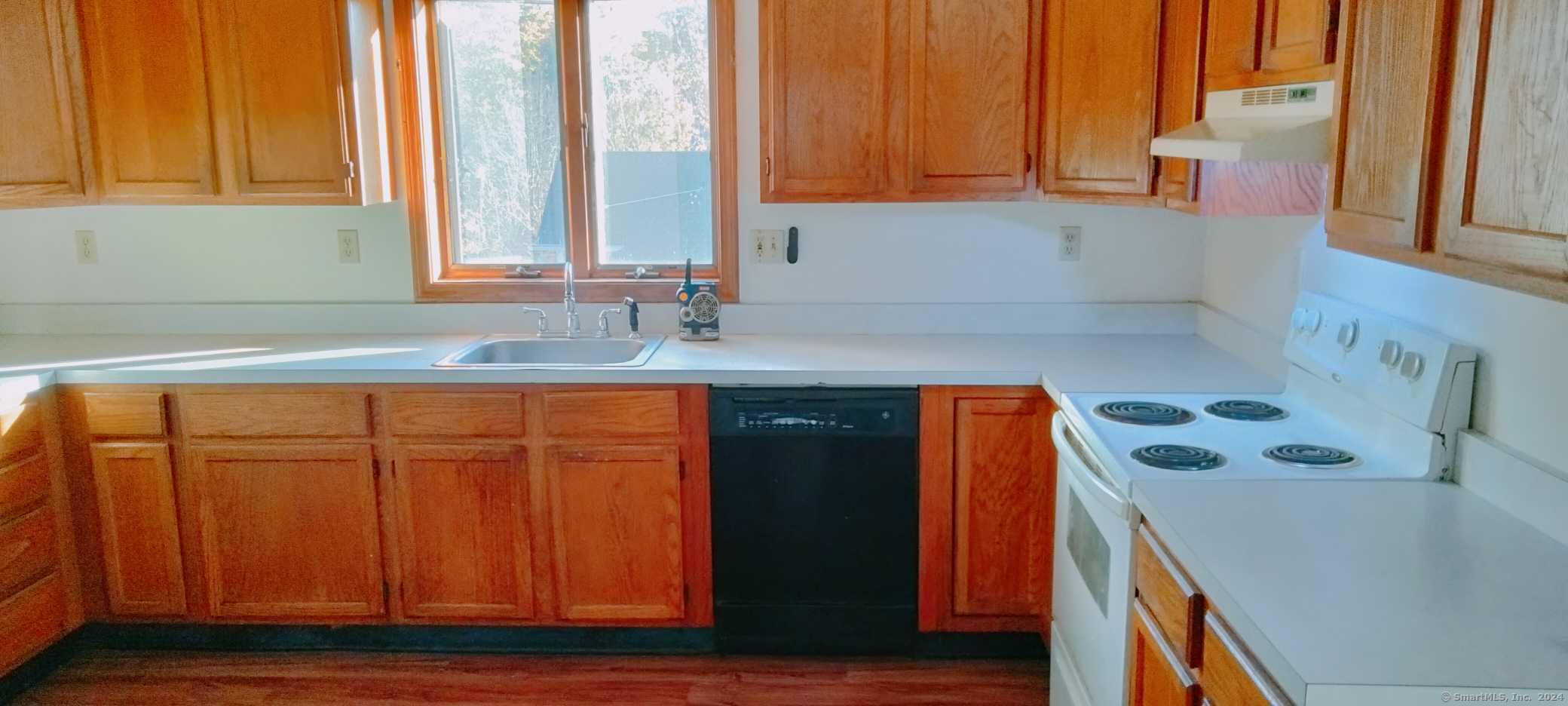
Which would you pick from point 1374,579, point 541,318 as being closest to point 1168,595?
point 1374,579

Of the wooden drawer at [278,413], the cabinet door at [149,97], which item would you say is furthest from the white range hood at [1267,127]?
the cabinet door at [149,97]

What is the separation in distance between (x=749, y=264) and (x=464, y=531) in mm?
1125

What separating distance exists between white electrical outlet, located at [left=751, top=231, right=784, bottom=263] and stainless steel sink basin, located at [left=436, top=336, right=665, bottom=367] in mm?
382

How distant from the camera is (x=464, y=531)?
9.71 feet

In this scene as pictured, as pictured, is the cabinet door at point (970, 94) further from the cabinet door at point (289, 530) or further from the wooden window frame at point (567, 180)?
the cabinet door at point (289, 530)

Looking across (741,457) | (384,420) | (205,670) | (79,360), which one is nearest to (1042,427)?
(741,457)

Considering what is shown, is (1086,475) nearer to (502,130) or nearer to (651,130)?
(651,130)

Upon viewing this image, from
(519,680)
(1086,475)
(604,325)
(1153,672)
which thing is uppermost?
(604,325)

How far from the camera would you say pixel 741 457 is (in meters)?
2.87

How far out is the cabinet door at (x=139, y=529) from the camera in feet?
9.65

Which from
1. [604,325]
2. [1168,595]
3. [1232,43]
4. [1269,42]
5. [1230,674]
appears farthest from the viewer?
[604,325]

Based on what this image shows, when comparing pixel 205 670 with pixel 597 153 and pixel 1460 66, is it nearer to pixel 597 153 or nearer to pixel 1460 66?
pixel 597 153

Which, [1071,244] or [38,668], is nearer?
[38,668]

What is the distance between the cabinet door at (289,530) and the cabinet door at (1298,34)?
231 cm
